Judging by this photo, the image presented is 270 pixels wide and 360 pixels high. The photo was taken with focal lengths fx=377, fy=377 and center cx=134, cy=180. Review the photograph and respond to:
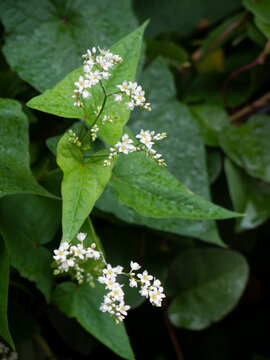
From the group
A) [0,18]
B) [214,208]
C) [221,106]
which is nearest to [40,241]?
[214,208]

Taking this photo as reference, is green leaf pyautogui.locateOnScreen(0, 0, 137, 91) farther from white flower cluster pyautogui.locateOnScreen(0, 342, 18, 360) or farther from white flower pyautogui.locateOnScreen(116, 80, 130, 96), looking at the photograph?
white flower cluster pyautogui.locateOnScreen(0, 342, 18, 360)

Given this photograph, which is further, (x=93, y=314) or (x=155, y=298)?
(x=93, y=314)

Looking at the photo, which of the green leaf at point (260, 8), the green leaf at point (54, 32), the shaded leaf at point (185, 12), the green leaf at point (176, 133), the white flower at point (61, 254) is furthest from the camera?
the shaded leaf at point (185, 12)

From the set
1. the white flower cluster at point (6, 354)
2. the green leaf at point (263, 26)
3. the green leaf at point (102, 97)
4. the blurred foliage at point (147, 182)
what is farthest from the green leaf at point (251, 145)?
the white flower cluster at point (6, 354)

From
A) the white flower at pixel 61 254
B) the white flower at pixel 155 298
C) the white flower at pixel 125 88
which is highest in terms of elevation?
the white flower at pixel 125 88

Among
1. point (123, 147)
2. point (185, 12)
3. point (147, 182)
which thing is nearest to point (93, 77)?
point (123, 147)

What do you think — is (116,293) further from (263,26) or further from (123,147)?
(263,26)

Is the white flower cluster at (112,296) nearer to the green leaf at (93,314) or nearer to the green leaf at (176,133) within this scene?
the green leaf at (93,314)

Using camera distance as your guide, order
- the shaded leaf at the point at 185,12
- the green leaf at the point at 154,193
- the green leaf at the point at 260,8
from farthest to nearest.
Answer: the shaded leaf at the point at 185,12
the green leaf at the point at 260,8
the green leaf at the point at 154,193

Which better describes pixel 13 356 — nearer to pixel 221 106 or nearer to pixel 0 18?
pixel 0 18

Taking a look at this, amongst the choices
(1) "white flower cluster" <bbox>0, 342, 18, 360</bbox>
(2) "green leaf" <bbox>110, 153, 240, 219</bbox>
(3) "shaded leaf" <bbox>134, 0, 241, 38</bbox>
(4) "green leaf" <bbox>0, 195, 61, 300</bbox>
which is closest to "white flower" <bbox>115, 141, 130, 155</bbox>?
(2) "green leaf" <bbox>110, 153, 240, 219</bbox>
